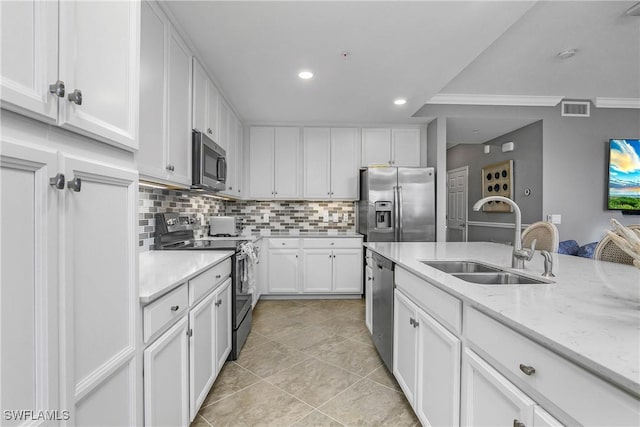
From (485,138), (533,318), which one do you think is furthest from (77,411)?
(485,138)

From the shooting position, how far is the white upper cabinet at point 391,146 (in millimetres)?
4449

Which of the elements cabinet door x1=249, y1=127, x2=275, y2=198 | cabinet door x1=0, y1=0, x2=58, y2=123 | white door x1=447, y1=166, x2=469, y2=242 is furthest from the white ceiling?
white door x1=447, y1=166, x2=469, y2=242

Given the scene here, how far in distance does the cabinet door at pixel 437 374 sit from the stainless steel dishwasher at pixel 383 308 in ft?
1.70

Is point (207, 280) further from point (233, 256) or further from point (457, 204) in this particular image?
point (457, 204)

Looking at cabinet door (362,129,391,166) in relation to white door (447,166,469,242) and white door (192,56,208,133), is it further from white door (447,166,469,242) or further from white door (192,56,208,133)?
white door (447,166,469,242)

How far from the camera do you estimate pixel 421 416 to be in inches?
60.6

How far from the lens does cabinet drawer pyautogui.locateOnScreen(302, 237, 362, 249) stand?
4188 mm

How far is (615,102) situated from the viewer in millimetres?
4055

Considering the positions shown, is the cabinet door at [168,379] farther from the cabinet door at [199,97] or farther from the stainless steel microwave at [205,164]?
the cabinet door at [199,97]

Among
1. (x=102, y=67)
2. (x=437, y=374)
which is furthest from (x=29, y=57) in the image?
(x=437, y=374)

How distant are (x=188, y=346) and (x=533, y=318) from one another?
4.87 feet

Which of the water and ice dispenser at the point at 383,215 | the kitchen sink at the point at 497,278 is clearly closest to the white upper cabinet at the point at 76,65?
the kitchen sink at the point at 497,278

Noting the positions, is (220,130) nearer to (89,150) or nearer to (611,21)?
(89,150)

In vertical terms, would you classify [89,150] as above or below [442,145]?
below
